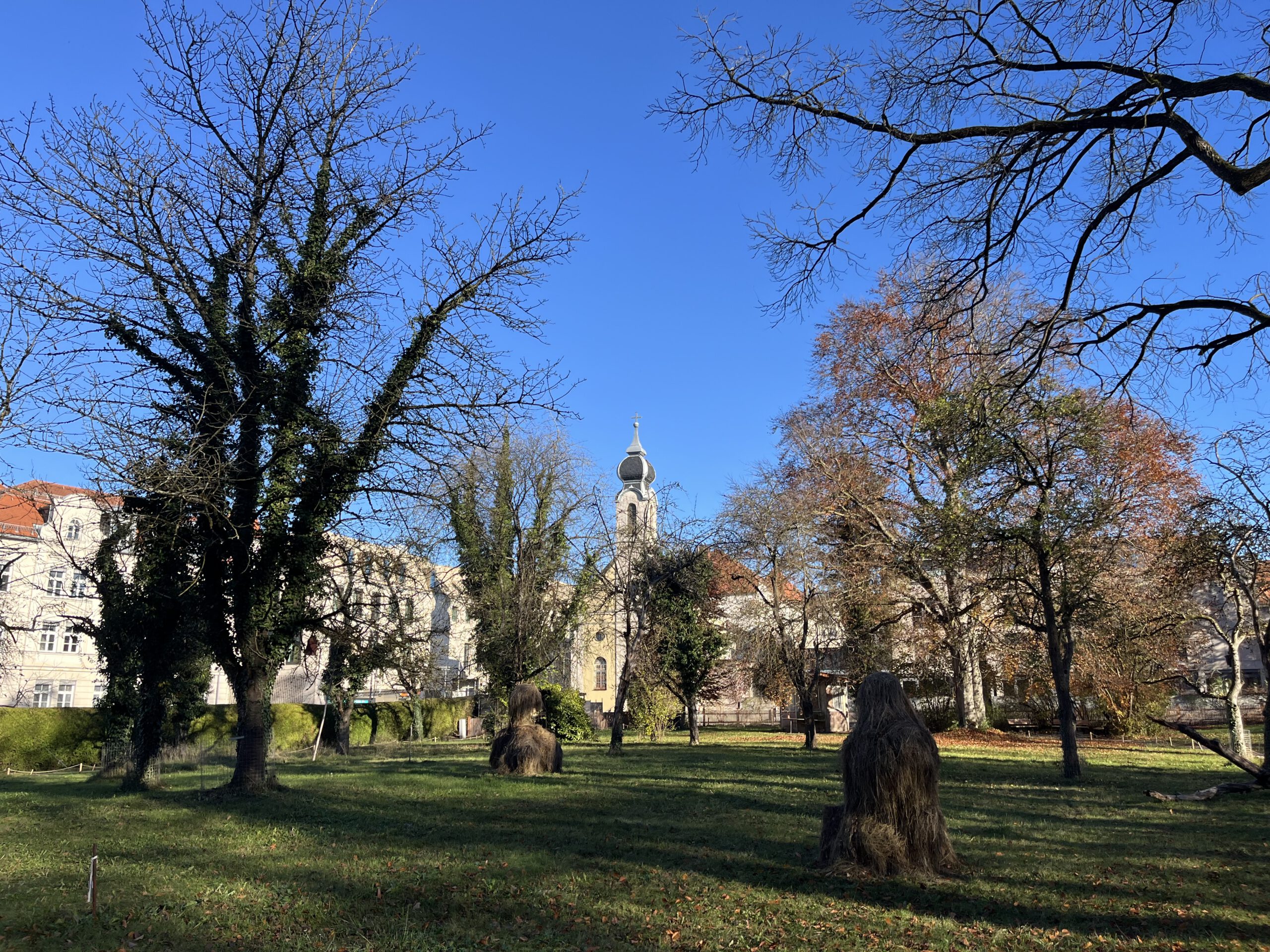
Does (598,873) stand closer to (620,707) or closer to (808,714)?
(620,707)

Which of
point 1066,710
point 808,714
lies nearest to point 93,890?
point 1066,710

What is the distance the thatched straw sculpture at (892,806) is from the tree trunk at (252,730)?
9790 millimetres

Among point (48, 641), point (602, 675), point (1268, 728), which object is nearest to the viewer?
point (1268, 728)

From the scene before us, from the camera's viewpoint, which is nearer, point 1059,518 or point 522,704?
point 1059,518

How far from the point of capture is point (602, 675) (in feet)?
192

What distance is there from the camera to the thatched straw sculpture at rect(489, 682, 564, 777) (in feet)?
58.6

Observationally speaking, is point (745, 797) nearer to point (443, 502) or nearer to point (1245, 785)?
point (443, 502)

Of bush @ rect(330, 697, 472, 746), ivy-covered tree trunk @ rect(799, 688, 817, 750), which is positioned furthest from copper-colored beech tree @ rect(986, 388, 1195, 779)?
bush @ rect(330, 697, 472, 746)

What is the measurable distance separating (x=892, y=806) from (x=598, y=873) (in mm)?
2959

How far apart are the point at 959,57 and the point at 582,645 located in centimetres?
3510

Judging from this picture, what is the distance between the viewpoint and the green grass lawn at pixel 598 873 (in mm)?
6625

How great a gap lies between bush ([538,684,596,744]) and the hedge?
8236 millimetres

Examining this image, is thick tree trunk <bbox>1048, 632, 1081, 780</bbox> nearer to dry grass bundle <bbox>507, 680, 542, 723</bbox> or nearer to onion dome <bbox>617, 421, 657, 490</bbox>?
dry grass bundle <bbox>507, 680, 542, 723</bbox>

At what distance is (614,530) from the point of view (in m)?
27.5
